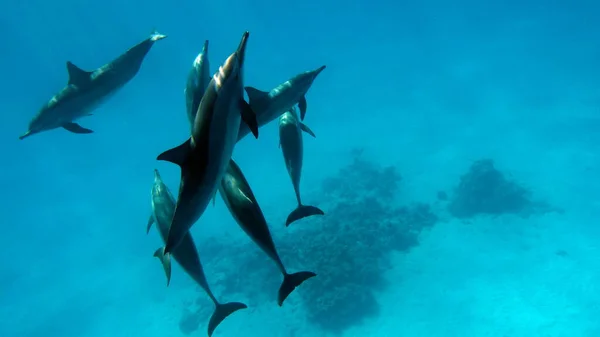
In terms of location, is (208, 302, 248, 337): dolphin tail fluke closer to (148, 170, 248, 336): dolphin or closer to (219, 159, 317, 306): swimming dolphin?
(148, 170, 248, 336): dolphin

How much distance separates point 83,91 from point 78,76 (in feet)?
0.72

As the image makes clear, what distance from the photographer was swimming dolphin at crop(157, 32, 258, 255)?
1942 millimetres

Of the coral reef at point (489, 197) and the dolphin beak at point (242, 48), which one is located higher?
the coral reef at point (489, 197)

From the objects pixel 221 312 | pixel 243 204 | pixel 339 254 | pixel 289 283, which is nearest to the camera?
pixel 243 204

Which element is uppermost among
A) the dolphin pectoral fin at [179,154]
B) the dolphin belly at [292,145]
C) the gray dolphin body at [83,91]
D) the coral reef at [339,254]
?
the coral reef at [339,254]

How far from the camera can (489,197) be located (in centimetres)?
2278

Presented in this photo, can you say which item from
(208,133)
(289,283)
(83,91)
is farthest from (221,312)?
(83,91)

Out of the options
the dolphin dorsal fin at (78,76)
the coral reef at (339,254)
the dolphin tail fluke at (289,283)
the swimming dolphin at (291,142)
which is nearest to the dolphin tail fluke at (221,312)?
the dolphin tail fluke at (289,283)

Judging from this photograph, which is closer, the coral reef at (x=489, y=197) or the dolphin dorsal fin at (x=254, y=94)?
the dolphin dorsal fin at (x=254, y=94)

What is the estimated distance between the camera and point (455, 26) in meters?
68.0

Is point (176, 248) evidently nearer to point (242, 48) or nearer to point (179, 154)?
point (179, 154)

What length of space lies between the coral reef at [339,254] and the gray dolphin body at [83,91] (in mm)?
13195

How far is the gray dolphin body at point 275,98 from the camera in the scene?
9.59ft

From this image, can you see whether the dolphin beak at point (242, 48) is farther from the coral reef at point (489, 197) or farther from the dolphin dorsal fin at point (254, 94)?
the coral reef at point (489, 197)
